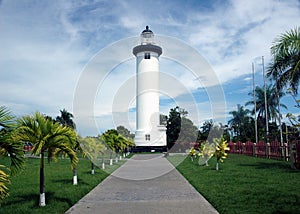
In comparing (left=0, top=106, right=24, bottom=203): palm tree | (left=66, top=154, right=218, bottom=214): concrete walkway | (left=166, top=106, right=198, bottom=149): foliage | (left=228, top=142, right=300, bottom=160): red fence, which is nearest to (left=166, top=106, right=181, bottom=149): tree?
(left=166, top=106, right=198, bottom=149): foliage

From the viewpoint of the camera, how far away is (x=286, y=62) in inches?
606

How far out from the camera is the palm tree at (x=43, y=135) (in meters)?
7.34

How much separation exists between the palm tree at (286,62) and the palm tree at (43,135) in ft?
35.8

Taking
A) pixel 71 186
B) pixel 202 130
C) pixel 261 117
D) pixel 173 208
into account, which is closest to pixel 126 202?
pixel 173 208

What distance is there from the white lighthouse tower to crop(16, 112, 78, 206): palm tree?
3150 centimetres

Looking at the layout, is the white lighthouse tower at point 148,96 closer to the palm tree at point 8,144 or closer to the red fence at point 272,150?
the red fence at point 272,150

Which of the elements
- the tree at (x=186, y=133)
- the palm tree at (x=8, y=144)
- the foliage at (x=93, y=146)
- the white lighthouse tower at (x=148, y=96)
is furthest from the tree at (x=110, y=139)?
the tree at (x=186, y=133)

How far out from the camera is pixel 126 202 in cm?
807

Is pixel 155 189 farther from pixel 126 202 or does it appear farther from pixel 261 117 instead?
pixel 261 117

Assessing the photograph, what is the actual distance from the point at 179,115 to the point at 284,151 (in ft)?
76.4

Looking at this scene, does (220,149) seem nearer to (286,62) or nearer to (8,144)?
(286,62)

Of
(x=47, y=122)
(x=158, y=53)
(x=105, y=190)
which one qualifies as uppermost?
(x=158, y=53)

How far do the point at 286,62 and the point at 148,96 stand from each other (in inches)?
1044

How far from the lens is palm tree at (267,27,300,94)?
14327 millimetres
